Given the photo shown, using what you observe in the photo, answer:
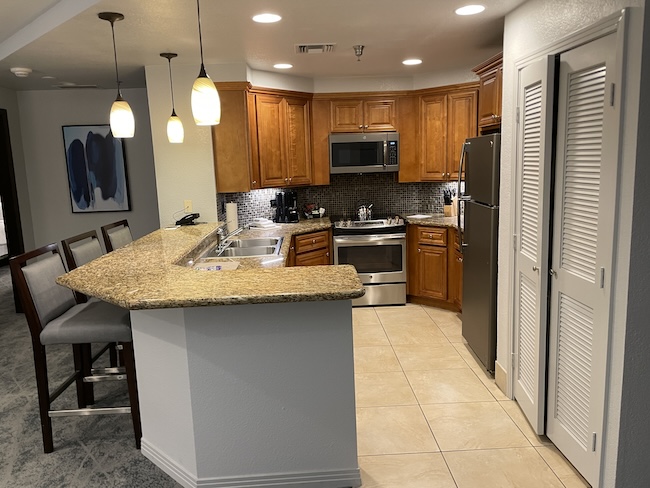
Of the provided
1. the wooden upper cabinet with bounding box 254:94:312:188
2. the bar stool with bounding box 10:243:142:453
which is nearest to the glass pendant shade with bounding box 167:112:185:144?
the wooden upper cabinet with bounding box 254:94:312:188

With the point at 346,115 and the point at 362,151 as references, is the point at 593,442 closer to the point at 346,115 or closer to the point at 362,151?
the point at 362,151

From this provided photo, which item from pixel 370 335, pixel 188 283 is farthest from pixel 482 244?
pixel 188 283

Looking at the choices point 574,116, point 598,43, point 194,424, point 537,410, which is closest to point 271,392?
point 194,424

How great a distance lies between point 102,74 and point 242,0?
8.19 ft

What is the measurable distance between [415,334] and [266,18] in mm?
2807

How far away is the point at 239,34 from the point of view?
3.33 metres

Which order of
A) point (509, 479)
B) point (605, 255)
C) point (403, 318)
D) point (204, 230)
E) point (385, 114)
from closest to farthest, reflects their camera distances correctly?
point (605, 255) → point (509, 479) → point (204, 230) → point (403, 318) → point (385, 114)

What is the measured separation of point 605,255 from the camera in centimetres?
196

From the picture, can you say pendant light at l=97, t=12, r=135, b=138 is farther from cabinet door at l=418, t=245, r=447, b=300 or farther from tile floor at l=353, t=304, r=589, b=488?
cabinet door at l=418, t=245, r=447, b=300

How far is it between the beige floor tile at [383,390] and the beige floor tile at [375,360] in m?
0.09

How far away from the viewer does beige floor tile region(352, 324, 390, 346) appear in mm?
4188

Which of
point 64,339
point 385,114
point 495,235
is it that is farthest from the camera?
point 385,114

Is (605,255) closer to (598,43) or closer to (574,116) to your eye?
(574,116)

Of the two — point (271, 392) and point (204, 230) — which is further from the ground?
point (204, 230)
